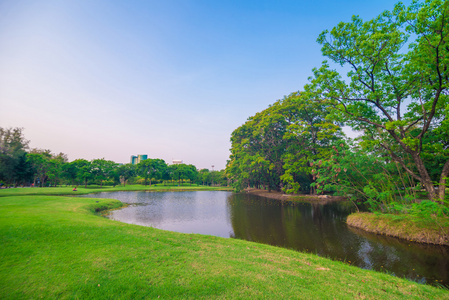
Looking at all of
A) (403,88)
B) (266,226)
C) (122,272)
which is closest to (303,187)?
(266,226)

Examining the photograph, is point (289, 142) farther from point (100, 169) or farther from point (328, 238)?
point (100, 169)

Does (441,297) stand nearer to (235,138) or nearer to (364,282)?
(364,282)

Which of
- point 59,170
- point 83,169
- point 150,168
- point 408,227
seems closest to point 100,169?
point 83,169

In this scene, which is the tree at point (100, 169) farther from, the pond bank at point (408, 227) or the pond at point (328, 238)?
the pond bank at point (408, 227)

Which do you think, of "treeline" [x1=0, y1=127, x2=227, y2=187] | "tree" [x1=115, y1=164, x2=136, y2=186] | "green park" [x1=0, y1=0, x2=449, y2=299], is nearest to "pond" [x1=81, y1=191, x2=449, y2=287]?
"green park" [x1=0, y1=0, x2=449, y2=299]

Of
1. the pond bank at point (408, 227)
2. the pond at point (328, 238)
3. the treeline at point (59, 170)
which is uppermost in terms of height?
the treeline at point (59, 170)

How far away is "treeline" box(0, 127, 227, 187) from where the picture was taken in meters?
39.8

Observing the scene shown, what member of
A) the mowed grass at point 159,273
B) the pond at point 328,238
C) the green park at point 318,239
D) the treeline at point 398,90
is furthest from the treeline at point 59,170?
the treeline at point 398,90

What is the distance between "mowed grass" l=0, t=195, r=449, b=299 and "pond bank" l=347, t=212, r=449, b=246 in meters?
7.76

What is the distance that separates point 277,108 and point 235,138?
17.6m

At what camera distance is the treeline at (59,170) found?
39781 mm

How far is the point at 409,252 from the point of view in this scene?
409 inches

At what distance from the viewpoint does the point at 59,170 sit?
182ft

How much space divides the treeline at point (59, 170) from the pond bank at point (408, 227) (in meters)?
59.5
